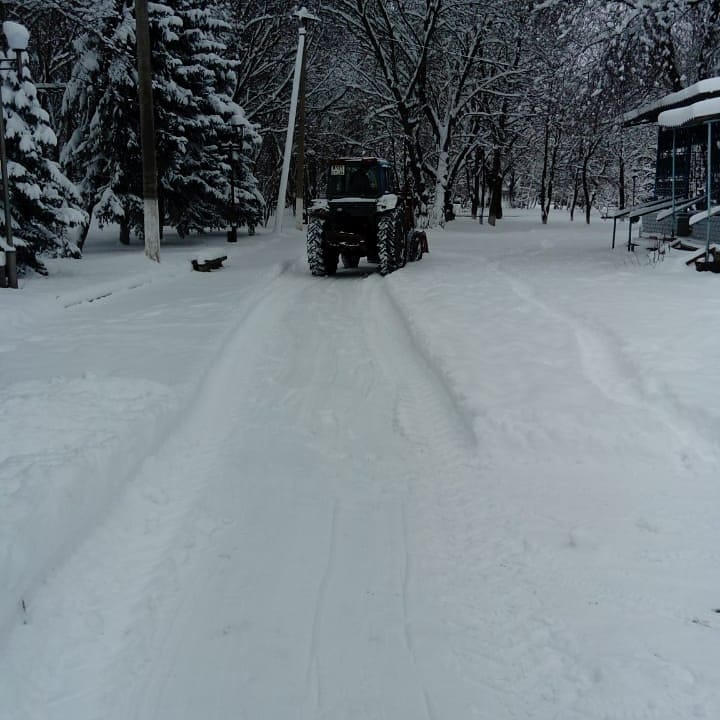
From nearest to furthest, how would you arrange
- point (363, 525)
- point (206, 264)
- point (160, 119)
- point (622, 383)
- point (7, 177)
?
1. point (363, 525)
2. point (622, 383)
3. point (7, 177)
4. point (206, 264)
5. point (160, 119)

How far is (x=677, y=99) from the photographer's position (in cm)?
1673

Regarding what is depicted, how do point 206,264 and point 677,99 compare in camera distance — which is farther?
point 206,264

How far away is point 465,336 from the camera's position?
9445mm

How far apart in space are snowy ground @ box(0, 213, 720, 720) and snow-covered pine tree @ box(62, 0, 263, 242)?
44.4ft

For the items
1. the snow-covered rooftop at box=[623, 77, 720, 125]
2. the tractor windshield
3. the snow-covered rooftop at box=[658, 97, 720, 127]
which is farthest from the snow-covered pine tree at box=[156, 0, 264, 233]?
the snow-covered rooftop at box=[658, 97, 720, 127]

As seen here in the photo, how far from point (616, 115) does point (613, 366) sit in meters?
17.0

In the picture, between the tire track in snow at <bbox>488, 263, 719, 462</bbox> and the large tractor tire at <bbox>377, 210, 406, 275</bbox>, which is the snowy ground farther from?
the large tractor tire at <bbox>377, 210, 406, 275</bbox>

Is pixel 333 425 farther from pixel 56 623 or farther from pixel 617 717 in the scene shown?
pixel 617 717

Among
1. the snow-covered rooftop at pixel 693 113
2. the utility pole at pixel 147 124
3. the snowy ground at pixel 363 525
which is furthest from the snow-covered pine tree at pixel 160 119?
the snowy ground at pixel 363 525

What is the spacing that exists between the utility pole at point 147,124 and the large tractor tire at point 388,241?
5507mm

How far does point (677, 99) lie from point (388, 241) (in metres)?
6.97

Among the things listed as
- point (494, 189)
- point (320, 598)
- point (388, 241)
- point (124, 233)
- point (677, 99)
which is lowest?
point (320, 598)

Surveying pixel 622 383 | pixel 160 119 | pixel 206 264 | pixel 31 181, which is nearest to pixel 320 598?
pixel 622 383

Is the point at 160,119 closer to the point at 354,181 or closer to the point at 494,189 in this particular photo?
the point at 354,181
